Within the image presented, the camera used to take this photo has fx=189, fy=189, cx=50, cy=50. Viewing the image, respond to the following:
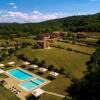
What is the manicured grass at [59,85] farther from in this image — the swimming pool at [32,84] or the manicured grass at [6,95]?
the manicured grass at [6,95]

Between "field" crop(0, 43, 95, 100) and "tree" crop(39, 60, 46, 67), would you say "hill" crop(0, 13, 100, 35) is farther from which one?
"tree" crop(39, 60, 46, 67)

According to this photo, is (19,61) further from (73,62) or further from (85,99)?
(85,99)

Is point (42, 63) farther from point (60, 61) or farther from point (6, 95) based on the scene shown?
point (6, 95)

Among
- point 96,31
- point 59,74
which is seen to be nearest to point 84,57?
point 59,74

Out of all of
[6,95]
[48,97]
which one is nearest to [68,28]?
[48,97]

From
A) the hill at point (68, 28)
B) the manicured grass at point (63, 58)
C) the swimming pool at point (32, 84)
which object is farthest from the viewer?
the hill at point (68, 28)

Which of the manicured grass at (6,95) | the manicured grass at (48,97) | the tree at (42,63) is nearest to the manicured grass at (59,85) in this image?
the manicured grass at (48,97)

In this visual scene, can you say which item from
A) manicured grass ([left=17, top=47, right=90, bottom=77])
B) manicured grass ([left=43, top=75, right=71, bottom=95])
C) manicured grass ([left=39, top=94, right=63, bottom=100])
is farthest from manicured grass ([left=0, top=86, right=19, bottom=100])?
manicured grass ([left=17, top=47, right=90, bottom=77])
